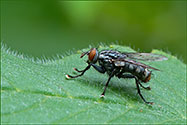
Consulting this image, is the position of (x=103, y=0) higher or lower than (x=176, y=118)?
higher

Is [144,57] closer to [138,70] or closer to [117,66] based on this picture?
[138,70]

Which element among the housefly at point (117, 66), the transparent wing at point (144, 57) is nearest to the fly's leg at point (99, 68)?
the housefly at point (117, 66)

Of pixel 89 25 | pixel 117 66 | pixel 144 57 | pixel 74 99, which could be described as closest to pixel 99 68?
pixel 117 66

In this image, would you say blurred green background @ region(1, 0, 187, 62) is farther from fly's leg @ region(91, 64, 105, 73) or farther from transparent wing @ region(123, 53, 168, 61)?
fly's leg @ region(91, 64, 105, 73)

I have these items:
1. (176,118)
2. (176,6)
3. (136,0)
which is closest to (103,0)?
(136,0)

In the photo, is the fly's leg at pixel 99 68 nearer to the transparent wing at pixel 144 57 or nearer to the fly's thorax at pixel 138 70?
the fly's thorax at pixel 138 70

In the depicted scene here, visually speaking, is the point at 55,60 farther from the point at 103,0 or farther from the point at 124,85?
the point at 103,0
